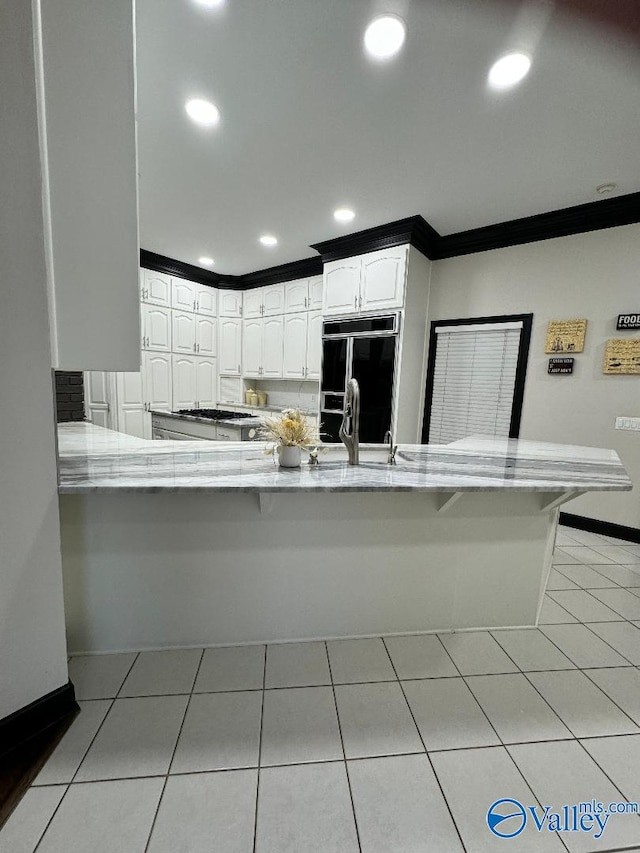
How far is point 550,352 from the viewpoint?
3293 millimetres

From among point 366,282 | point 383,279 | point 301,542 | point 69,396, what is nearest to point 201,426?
point 69,396

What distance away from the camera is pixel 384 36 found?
156 centimetres

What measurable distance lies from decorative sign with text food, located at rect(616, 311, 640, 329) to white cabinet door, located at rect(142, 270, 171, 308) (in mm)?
4928

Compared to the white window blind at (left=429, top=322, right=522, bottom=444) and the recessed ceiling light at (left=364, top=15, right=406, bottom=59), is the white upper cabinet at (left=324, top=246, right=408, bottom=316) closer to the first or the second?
the white window blind at (left=429, top=322, right=522, bottom=444)

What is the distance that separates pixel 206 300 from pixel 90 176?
4300mm

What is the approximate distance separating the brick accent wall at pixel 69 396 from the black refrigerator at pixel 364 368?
2.35m

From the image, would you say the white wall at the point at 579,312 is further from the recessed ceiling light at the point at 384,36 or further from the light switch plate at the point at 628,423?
the recessed ceiling light at the point at 384,36

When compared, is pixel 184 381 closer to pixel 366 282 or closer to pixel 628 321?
pixel 366 282

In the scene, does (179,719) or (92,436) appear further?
(92,436)

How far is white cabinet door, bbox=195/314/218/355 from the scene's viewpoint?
5168 mm

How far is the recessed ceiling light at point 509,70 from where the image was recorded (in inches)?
64.6

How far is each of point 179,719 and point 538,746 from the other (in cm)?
137

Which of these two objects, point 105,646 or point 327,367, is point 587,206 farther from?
→ point 105,646

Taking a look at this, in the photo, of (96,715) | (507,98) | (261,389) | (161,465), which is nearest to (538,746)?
(96,715)
